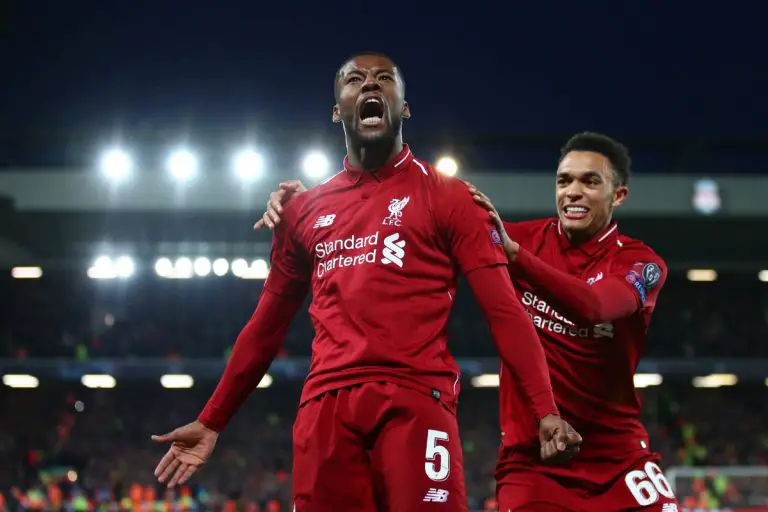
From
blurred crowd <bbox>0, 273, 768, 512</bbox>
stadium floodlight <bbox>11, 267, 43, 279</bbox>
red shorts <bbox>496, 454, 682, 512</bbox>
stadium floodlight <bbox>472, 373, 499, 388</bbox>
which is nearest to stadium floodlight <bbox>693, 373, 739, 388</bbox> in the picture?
blurred crowd <bbox>0, 273, 768, 512</bbox>

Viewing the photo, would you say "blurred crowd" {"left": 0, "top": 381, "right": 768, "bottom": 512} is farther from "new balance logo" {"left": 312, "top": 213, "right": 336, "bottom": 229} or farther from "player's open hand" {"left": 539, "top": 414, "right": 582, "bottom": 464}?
"player's open hand" {"left": 539, "top": 414, "right": 582, "bottom": 464}

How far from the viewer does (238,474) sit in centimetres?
1911

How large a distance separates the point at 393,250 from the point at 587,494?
53.5 inches

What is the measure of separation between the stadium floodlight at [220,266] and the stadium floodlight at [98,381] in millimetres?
3254

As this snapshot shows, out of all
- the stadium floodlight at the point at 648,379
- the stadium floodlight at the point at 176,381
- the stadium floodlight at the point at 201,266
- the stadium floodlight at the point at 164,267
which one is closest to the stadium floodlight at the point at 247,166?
the stadium floodlight at the point at 201,266

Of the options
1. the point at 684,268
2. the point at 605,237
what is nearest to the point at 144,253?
the point at 684,268

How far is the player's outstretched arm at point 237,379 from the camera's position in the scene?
3242 millimetres

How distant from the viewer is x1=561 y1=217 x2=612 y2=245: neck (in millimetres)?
3985

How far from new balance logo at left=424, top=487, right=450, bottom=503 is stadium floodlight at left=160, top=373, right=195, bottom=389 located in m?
18.3

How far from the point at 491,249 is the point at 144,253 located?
18479 millimetres

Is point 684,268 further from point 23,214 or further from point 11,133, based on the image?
point 11,133

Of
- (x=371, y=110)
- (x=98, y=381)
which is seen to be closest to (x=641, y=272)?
(x=371, y=110)

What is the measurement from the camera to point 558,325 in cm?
378

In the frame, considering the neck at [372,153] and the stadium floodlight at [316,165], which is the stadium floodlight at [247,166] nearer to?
the stadium floodlight at [316,165]
